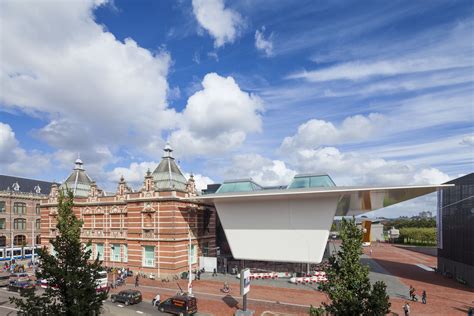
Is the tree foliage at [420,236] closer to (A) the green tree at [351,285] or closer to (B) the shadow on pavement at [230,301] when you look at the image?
(B) the shadow on pavement at [230,301]

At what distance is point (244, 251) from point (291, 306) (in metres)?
14.2

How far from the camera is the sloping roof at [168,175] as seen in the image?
143ft

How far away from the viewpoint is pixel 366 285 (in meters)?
14.1

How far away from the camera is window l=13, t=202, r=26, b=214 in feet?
222

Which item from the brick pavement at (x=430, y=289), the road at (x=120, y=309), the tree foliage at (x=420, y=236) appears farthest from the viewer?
the tree foliage at (x=420, y=236)

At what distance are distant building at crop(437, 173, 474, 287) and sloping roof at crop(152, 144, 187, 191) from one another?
37.2 metres

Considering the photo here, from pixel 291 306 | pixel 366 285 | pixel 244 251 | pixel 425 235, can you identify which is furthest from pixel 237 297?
pixel 425 235

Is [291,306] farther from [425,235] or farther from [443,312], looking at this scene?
[425,235]

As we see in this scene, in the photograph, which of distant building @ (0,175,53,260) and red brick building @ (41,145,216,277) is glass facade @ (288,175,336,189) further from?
distant building @ (0,175,53,260)

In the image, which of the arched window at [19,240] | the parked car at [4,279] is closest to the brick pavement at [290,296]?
the parked car at [4,279]

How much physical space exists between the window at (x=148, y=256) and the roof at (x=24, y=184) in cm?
4494

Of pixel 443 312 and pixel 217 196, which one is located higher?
pixel 217 196

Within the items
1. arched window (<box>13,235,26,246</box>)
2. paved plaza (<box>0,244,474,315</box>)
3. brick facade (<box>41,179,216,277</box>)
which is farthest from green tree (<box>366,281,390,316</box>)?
arched window (<box>13,235,26,246</box>)

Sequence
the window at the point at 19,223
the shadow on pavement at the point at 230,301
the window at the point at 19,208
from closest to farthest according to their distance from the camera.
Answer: the shadow on pavement at the point at 230,301 < the window at the point at 19,223 < the window at the point at 19,208
